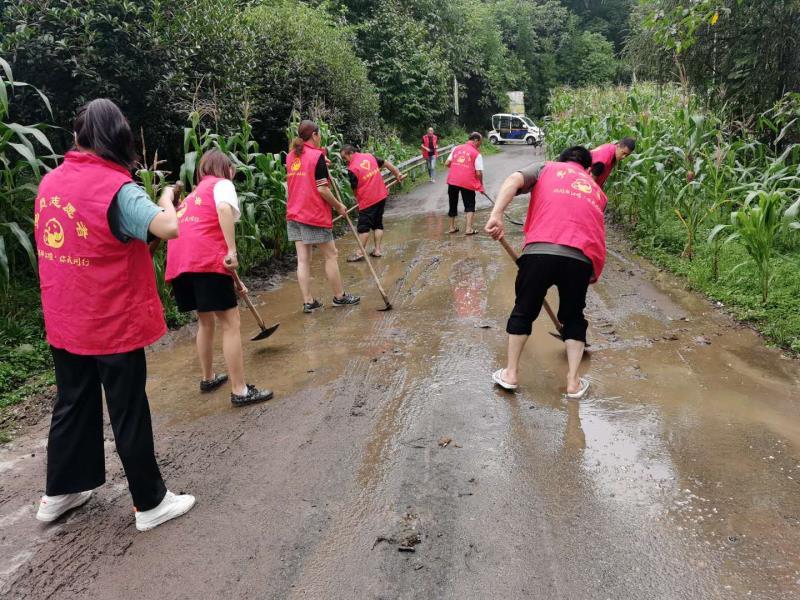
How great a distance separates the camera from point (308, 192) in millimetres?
5848

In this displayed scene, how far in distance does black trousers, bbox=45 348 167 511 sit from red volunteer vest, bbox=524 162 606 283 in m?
2.55

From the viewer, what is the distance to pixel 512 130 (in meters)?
31.8

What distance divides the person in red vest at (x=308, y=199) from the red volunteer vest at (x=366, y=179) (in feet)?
6.48

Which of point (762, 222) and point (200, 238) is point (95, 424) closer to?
point (200, 238)

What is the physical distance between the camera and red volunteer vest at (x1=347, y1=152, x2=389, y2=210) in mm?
7938

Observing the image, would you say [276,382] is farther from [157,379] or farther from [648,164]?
[648,164]

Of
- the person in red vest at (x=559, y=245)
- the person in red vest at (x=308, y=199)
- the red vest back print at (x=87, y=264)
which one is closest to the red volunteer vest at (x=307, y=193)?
the person in red vest at (x=308, y=199)

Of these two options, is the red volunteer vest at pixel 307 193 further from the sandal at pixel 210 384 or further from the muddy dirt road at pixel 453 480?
the sandal at pixel 210 384

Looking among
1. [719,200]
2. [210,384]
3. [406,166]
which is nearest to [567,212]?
[210,384]

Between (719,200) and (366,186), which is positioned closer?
(719,200)

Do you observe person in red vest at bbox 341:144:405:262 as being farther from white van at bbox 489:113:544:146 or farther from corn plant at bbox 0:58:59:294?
white van at bbox 489:113:544:146

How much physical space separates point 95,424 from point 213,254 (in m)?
1.39

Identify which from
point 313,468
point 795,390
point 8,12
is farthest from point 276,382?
point 8,12

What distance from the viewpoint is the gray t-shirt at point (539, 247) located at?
12.1 feet
